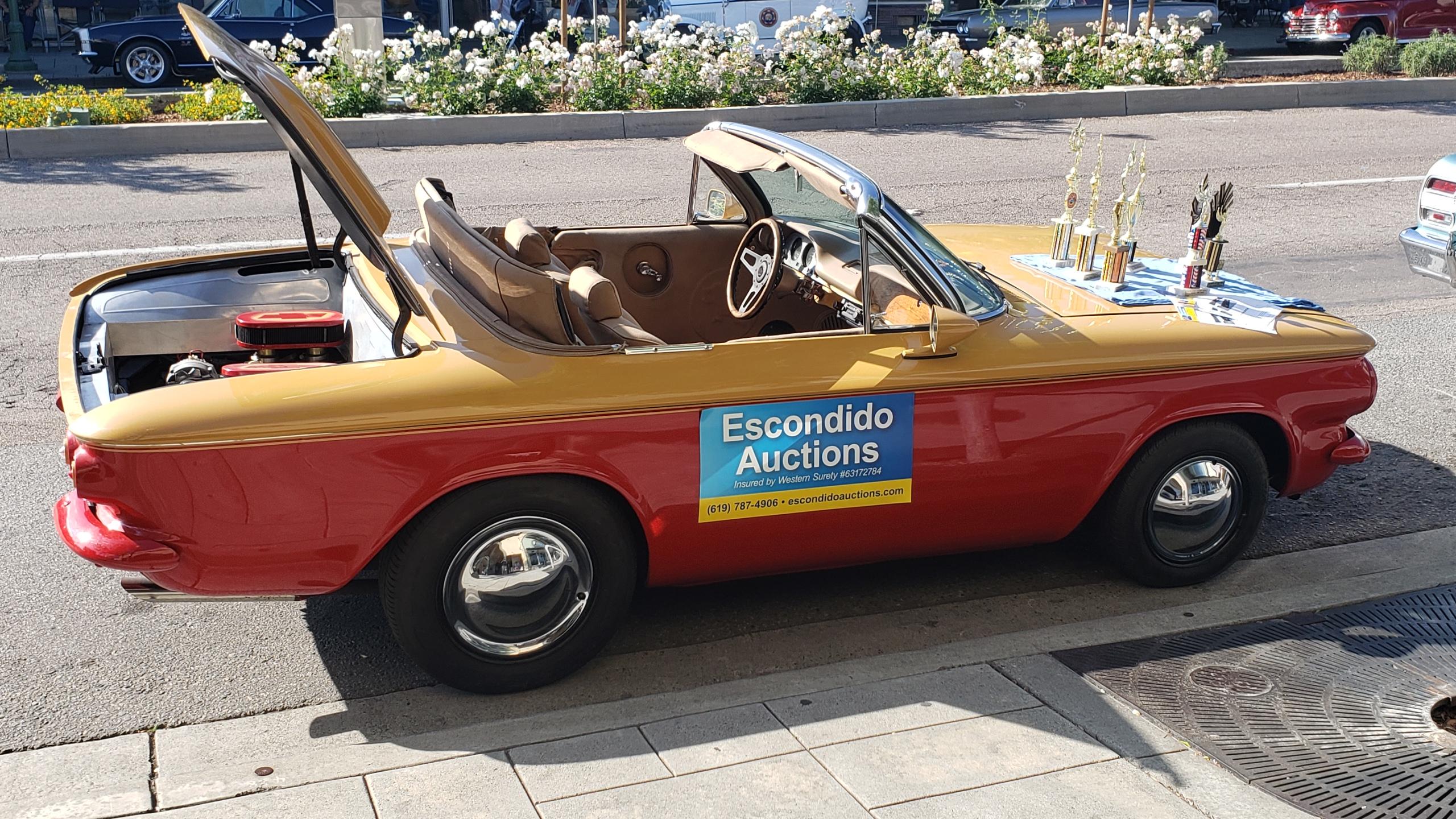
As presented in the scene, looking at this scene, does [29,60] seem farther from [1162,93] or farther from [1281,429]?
[1281,429]

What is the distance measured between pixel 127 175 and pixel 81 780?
876cm

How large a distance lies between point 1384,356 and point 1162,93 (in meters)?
8.94

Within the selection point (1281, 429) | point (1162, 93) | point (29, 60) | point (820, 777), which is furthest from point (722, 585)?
point (29, 60)

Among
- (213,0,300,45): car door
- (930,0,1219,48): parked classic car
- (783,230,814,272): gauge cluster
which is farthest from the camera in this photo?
(930,0,1219,48): parked classic car

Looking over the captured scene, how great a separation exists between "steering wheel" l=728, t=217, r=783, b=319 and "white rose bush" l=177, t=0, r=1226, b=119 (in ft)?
29.2

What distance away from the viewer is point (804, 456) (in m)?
4.08

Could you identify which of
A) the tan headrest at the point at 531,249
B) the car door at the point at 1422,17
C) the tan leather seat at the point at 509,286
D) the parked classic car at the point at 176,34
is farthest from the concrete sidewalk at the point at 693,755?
the car door at the point at 1422,17

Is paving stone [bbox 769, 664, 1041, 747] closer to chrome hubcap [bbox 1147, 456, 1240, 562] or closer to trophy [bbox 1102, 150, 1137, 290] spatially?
chrome hubcap [bbox 1147, 456, 1240, 562]

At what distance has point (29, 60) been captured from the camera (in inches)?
798

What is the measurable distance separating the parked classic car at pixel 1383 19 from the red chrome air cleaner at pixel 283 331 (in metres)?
21.7

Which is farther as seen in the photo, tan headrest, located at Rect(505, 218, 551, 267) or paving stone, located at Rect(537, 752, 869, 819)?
tan headrest, located at Rect(505, 218, 551, 267)

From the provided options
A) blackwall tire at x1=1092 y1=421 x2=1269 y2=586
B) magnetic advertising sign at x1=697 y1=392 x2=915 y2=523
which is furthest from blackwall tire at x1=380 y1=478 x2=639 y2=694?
blackwall tire at x1=1092 y1=421 x2=1269 y2=586

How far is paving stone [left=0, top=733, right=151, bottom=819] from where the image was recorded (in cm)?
344

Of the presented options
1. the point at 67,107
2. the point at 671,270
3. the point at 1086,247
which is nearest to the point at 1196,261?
the point at 1086,247
